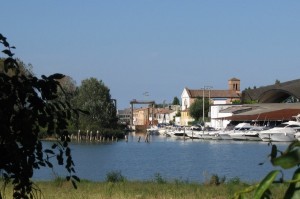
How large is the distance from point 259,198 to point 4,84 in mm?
3947

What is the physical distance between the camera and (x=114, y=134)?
102625 mm

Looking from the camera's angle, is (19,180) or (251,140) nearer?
(19,180)

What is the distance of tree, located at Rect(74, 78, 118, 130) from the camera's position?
323ft

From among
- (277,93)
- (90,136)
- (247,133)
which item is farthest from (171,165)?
(277,93)

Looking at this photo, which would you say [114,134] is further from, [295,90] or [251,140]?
[295,90]

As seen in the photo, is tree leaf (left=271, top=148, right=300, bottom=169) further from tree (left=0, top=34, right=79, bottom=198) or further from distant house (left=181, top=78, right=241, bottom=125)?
distant house (left=181, top=78, right=241, bottom=125)

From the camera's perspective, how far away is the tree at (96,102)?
323 ft

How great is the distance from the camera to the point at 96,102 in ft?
324

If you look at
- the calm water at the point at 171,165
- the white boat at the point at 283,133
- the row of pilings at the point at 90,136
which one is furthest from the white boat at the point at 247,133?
the row of pilings at the point at 90,136

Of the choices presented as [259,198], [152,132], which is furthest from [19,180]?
[152,132]

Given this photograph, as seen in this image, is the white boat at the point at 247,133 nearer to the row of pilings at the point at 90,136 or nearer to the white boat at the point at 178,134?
the white boat at the point at 178,134

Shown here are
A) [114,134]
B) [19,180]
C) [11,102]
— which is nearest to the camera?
[11,102]

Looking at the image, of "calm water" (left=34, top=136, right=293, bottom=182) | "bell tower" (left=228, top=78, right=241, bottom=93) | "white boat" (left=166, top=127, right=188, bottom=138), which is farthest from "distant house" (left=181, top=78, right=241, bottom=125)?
"calm water" (left=34, top=136, right=293, bottom=182)

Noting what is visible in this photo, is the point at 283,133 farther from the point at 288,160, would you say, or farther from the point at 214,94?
the point at 214,94
